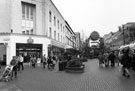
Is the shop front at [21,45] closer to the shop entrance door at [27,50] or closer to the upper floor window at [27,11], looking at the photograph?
the shop entrance door at [27,50]

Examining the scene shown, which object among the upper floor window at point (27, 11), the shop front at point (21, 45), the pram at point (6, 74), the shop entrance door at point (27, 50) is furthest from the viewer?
the upper floor window at point (27, 11)

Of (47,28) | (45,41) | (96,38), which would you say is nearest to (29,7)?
(47,28)

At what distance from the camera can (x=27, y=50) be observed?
957 inches

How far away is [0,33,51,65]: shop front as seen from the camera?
21.9 m

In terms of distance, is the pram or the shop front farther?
the shop front

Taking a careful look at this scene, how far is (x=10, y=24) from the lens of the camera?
2277cm

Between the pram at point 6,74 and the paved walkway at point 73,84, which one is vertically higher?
the pram at point 6,74

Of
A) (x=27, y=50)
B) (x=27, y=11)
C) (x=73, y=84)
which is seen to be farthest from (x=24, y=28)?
(x=73, y=84)

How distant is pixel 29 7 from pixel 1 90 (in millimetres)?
20406

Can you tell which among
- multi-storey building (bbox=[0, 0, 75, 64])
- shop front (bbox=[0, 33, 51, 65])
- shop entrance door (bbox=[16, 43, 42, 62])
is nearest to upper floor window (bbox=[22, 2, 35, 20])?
multi-storey building (bbox=[0, 0, 75, 64])

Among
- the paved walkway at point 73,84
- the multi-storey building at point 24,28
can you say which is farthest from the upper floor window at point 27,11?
the paved walkway at point 73,84

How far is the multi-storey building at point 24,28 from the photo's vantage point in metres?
22.2

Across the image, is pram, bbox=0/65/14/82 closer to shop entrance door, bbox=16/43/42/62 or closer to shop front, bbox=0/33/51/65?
shop front, bbox=0/33/51/65

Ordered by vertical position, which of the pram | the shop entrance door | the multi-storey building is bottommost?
the pram
